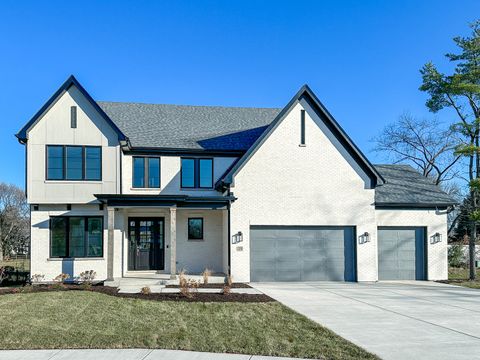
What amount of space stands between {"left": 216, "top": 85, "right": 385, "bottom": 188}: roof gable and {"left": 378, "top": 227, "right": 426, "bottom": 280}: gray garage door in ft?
9.12

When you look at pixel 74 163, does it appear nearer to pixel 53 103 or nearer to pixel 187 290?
pixel 53 103

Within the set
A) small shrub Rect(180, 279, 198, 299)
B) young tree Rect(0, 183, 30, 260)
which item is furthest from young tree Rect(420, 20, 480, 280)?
young tree Rect(0, 183, 30, 260)

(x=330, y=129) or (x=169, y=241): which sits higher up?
(x=330, y=129)

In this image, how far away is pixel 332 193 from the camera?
20000 millimetres

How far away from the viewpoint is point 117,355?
796 cm

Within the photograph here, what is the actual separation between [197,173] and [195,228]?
270 centimetres

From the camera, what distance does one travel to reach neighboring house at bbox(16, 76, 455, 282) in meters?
19.0

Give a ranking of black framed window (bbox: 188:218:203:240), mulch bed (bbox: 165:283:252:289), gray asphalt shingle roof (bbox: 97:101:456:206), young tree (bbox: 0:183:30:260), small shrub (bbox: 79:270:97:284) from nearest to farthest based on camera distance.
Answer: mulch bed (bbox: 165:283:252:289) < small shrub (bbox: 79:270:97:284) < black framed window (bbox: 188:218:203:240) < gray asphalt shingle roof (bbox: 97:101:456:206) < young tree (bbox: 0:183:30:260)

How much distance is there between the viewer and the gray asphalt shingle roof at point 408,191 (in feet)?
68.4

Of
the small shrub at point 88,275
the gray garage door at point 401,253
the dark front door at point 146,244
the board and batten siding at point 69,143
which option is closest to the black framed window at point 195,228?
the dark front door at point 146,244

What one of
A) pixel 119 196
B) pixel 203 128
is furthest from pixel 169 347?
pixel 203 128

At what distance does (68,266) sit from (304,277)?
Answer: 10.3 meters

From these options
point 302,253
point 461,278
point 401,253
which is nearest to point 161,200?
point 302,253

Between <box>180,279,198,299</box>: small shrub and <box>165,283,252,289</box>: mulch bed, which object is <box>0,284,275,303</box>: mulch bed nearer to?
<box>180,279,198,299</box>: small shrub
